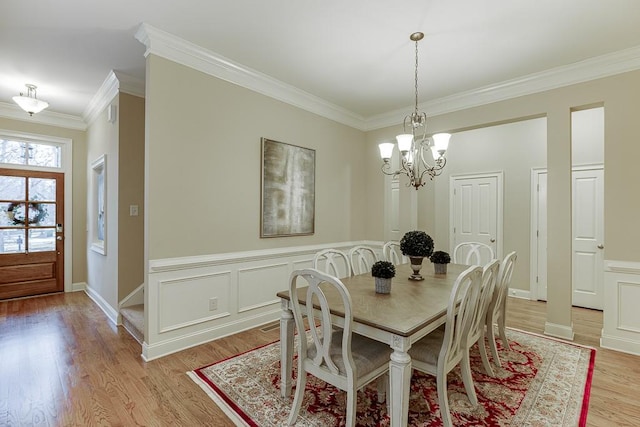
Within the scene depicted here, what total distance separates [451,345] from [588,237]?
13.1 feet

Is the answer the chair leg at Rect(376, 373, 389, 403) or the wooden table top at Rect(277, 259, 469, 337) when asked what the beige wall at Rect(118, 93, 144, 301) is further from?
the chair leg at Rect(376, 373, 389, 403)

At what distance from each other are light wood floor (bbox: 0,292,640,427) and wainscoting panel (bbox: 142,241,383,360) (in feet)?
0.47

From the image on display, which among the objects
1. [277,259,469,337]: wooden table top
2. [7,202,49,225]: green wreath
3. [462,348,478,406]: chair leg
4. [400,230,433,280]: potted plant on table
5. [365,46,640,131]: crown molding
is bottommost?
[462,348,478,406]: chair leg

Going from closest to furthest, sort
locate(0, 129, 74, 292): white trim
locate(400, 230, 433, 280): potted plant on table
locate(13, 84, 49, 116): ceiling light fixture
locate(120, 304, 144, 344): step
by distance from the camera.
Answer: locate(400, 230, 433, 280): potted plant on table < locate(120, 304, 144, 344): step < locate(13, 84, 49, 116): ceiling light fixture < locate(0, 129, 74, 292): white trim

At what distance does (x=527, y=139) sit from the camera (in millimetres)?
4664

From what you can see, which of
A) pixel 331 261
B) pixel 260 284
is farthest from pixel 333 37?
pixel 260 284

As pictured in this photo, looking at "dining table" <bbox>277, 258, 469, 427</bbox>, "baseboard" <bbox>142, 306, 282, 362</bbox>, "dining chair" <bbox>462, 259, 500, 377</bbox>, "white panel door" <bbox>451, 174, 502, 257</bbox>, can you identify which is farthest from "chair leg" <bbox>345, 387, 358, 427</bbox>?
"white panel door" <bbox>451, 174, 502, 257</bbox>

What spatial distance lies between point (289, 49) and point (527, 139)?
3.94 m

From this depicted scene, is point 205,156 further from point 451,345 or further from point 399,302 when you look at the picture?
point 451,345

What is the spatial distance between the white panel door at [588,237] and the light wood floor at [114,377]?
25.7 inches

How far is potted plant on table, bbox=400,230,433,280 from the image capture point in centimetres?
255

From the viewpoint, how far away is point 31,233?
4637mm

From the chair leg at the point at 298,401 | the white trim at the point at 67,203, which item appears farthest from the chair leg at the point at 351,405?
the white trim at the point at 67,203

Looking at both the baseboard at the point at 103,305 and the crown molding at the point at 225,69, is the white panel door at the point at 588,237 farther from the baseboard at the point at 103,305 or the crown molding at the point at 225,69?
the baseboard at the point at 103,305
